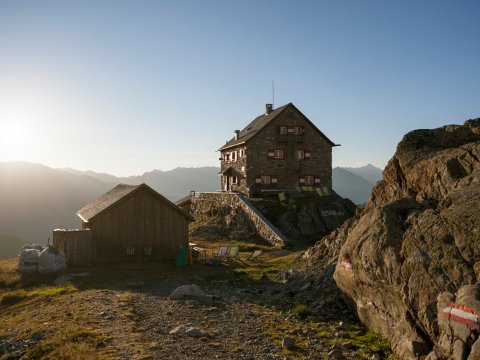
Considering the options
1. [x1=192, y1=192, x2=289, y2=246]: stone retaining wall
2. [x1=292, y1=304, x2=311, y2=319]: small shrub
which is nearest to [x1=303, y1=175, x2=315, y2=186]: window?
[x1=192, y1=192, x2=289, y2=246]: stone retaining wall

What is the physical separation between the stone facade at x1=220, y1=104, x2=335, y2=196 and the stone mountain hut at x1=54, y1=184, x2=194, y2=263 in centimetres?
2030

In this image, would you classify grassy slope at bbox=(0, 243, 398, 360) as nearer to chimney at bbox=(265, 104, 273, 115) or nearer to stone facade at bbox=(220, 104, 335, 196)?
stone facade at bbox=(220, 104, 335, 196)

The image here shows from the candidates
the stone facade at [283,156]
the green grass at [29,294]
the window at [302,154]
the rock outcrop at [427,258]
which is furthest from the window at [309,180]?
the green grass at [29,294]

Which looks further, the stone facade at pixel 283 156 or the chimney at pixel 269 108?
the chimney at pixel 269 108

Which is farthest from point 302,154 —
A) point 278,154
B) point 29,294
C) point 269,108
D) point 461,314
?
point 461,314

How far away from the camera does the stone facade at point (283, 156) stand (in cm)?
4962

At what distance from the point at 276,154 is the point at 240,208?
29.4 ft

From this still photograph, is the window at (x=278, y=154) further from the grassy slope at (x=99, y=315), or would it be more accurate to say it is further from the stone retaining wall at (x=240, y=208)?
the grassy slope at (x=99, y=315)

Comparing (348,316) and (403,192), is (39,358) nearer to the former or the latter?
(348,316)

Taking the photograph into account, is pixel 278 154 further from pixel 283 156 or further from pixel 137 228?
pixel 137 228

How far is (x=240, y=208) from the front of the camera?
46.3 m

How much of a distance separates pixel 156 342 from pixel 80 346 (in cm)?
217

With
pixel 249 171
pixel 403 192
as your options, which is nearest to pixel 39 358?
pixel 403 192

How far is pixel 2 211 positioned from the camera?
186750 millimetres
